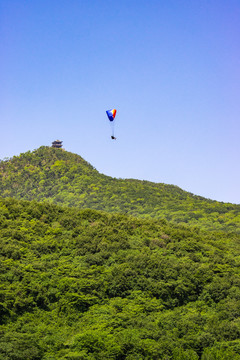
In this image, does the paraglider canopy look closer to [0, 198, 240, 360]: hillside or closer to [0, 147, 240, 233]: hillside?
[0, 198, 240, 360]: hillside

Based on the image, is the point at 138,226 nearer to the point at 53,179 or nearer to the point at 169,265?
the point at 169,265

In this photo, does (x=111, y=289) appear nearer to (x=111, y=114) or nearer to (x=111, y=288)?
(x=111, y=288)

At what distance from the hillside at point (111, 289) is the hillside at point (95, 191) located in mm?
47834

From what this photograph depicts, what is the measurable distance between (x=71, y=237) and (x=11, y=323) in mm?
18726

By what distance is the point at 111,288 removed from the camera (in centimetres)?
4972

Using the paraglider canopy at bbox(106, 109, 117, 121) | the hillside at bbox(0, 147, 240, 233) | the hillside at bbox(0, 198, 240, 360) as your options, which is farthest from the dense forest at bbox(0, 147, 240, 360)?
the hillside at bbox(0, 147, 240, 233)

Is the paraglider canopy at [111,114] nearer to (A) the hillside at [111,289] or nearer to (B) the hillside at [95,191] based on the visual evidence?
(A) the hillside at [111,289]

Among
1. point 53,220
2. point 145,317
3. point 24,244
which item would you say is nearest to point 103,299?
point 145,317

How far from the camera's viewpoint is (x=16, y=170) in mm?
153125

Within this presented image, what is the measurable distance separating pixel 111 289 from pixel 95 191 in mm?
88704

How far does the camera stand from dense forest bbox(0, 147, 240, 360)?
40.1 meters

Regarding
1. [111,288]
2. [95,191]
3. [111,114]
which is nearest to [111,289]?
[111,288]

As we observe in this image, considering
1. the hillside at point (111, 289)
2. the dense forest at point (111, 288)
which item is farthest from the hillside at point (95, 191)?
the hillside at point (111, 289)

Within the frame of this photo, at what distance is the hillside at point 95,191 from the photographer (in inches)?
4719
